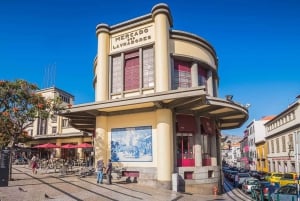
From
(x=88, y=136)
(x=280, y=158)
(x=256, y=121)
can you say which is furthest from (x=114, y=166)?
(x=256, y=121)

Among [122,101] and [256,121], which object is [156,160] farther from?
[256,121]

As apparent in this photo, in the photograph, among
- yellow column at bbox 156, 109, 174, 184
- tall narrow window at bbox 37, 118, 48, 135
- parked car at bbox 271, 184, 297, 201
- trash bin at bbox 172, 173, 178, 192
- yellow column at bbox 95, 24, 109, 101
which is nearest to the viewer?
parked car at bbox 271, 184, 297, 201

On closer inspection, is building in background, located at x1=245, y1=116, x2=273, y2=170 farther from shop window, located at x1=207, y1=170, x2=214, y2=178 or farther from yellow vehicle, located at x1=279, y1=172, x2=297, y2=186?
shop window, located at x1=207, y1=170, x2=214, y2=178

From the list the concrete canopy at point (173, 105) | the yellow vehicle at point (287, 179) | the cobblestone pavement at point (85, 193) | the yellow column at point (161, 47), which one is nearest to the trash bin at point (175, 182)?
the cobblestone pavement at point (85, 193)

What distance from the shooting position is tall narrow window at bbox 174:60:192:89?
70.5 feet

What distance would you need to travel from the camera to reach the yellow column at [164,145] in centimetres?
1812

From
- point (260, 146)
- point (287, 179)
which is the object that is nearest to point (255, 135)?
point (260, 146)

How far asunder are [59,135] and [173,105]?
30.8 m

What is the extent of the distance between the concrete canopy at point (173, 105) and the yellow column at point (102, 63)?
163 cm

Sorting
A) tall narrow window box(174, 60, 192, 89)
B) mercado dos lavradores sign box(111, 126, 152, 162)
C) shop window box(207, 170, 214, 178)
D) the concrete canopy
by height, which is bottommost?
shop window box(207, 170, 214, 178)

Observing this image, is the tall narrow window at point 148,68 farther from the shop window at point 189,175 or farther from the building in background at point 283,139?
the building in background at point 283,139

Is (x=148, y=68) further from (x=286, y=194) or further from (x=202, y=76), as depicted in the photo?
(x=286, y=194)

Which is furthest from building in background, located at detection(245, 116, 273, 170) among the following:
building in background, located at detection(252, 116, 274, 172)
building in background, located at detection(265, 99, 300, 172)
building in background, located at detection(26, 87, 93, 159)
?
building in background, located at detection(26, 87, 93, 159)

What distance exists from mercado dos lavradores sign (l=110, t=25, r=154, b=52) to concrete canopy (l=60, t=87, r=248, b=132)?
5086mm
